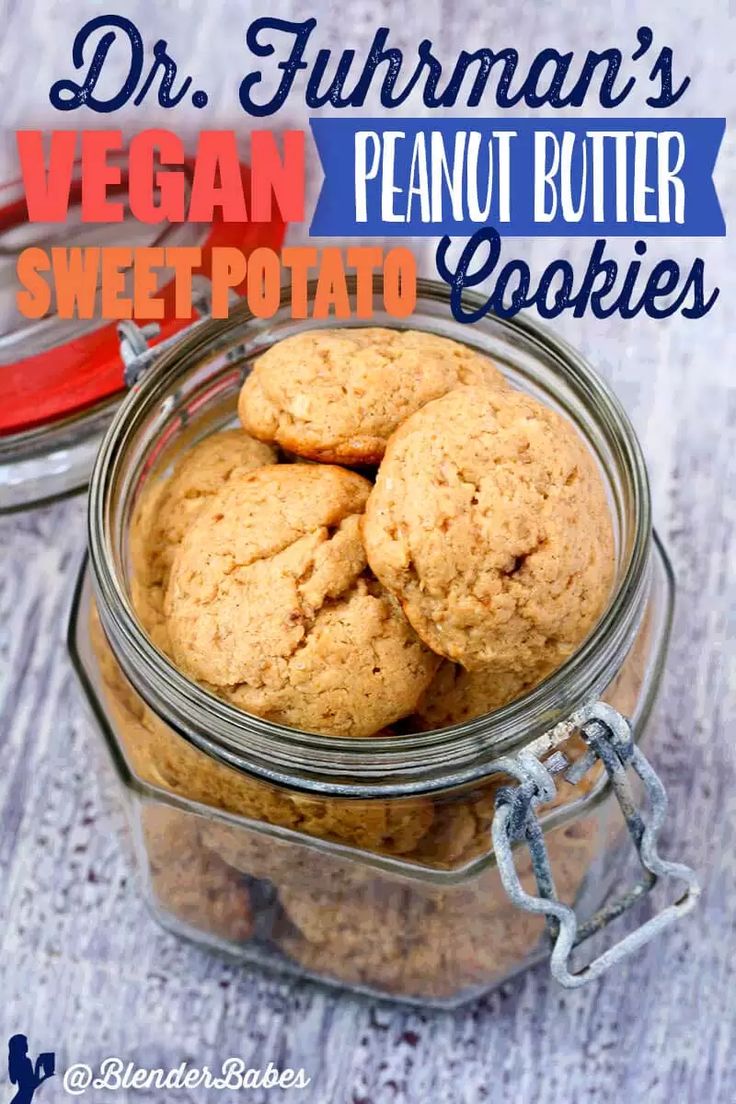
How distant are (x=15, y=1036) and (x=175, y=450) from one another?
48cm

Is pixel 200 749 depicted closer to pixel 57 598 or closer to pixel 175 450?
pixel 175 450

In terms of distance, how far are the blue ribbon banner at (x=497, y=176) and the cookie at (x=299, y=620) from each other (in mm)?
389

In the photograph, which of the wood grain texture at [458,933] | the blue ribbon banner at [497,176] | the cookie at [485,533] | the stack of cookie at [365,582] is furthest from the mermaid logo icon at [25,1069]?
the blue ribbon banner at [497,176]

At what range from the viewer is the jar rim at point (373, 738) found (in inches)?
30.2

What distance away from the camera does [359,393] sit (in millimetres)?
834

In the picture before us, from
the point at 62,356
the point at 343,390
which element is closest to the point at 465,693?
the point at 343,390

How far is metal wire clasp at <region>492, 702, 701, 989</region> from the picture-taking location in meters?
0.77

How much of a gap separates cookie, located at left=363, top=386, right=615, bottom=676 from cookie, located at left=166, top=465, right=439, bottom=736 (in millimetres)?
38

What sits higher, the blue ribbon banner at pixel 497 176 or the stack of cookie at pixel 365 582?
the blue ribbon banner at pixel 497 176

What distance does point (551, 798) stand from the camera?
0.79 metres

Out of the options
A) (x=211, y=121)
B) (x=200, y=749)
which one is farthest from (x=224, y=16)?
(x=200, y=749)

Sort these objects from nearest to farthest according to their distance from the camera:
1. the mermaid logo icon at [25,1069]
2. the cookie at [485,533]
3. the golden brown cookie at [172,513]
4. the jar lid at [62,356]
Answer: the cookie at [485,533] → the golden brown cookie at [172,513] → the mermaid logo icon at [25,1069] → the jar lid at [62,356]

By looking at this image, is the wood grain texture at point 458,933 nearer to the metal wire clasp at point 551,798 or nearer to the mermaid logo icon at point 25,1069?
the mermaid logo icon at point 25,1069

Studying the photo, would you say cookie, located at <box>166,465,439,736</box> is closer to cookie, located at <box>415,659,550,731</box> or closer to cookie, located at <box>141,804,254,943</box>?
cookie, located at <box>415,659,550,731</box>
